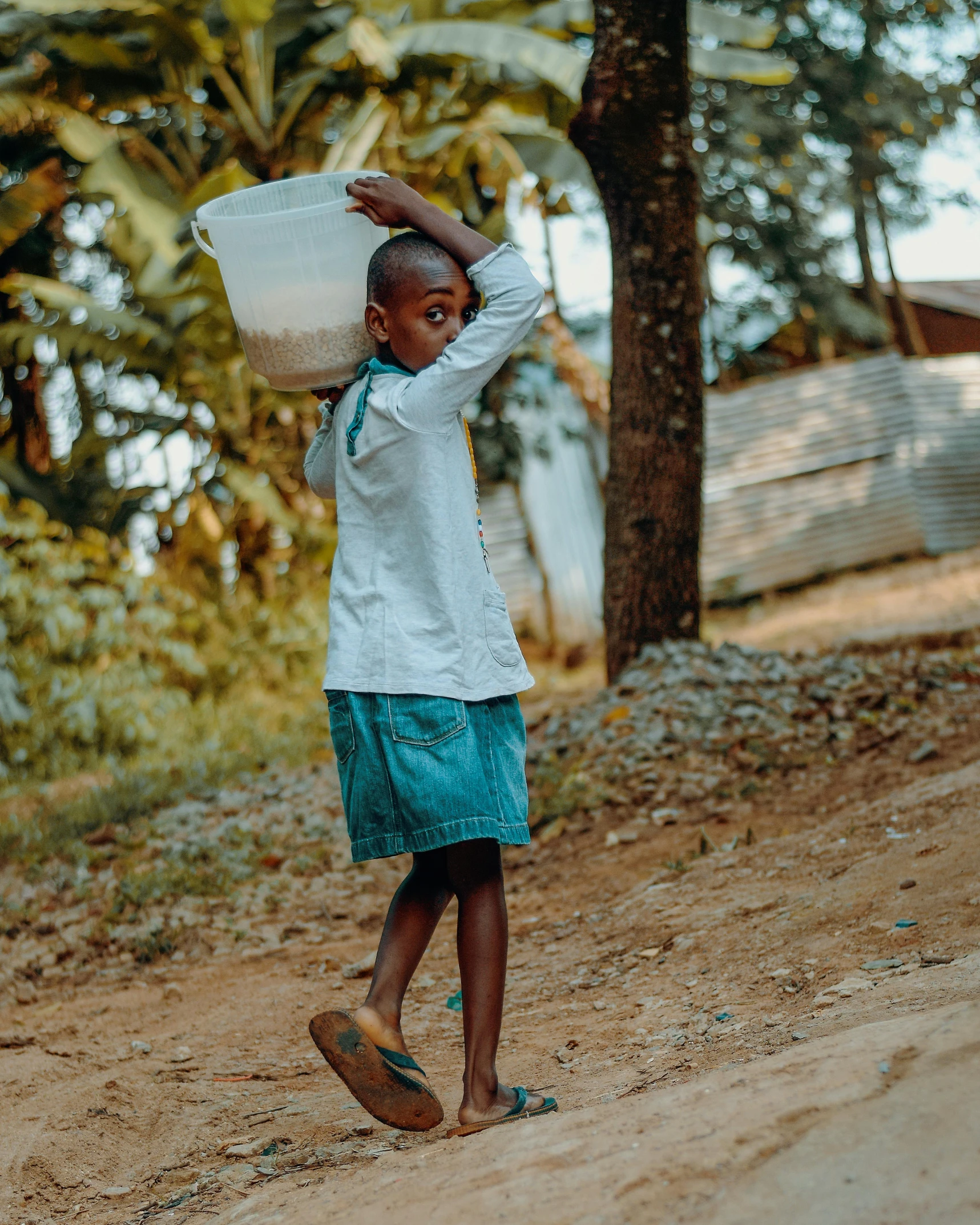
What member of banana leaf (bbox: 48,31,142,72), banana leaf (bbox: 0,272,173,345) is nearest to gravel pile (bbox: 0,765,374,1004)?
Answer: banana leaf (bbox: 0,272,173,345)

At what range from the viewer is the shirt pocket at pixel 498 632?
218cm

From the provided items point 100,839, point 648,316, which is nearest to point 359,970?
point 100,839

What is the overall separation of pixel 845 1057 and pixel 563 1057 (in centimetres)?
92

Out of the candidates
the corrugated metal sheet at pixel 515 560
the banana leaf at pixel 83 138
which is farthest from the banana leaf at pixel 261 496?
the corrugated metal sheet at pixel 515 560

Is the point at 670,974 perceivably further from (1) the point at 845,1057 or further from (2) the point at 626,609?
(2) the point at 626,609

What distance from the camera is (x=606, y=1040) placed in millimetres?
2574

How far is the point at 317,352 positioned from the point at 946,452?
33.1ft

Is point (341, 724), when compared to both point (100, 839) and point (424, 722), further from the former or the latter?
point (100, 839)

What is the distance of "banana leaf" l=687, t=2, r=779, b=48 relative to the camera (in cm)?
776

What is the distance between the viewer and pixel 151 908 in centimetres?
415

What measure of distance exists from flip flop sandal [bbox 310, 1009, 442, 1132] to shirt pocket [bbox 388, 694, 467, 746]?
1.63 ft

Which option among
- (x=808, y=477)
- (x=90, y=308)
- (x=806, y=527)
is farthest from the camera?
(x=808, y=477)

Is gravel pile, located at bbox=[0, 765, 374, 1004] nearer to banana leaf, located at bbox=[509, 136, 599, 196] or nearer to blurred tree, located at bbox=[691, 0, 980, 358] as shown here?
banana leaf, located at bbox=[509, 136, 599, 196]

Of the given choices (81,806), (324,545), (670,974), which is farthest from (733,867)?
(324,545)
